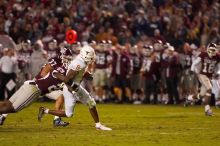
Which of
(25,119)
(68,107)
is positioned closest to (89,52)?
(68,107)

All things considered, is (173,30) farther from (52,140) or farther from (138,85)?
(52,140)

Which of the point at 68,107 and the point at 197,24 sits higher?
the point at 197,24

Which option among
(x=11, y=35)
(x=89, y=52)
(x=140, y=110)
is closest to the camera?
(x=89, y=52)

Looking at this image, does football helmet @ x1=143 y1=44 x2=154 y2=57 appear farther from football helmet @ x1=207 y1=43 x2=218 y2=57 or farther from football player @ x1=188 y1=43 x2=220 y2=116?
football helmet @ x1=207 y1=43 x2=218 y2=57

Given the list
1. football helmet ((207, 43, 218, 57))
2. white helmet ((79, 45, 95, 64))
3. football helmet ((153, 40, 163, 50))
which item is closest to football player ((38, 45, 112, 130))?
white helmet ((79, 45, 95, 64))

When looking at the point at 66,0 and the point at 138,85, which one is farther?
the point at 66,0

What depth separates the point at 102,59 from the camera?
20219 mm

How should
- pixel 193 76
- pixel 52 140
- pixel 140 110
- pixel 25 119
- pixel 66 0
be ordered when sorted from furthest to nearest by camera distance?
pixel 66 0
pixel 193 76
pixel 140 110
pixel 25 119
pixel 52 140

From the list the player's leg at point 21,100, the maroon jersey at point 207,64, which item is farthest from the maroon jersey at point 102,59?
the player's leg at point 21,100

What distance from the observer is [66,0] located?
896 inches

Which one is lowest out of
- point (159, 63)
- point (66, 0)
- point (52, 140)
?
point (52, 140)

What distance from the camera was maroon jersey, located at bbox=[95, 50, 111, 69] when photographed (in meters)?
20.2

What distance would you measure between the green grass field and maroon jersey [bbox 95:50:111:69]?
437 centimetres

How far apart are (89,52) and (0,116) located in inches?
78.6
